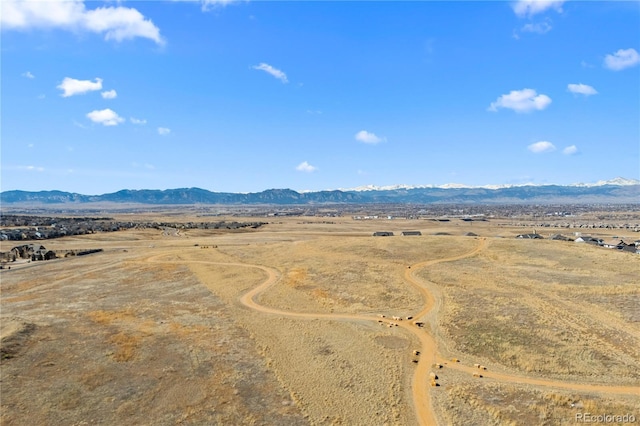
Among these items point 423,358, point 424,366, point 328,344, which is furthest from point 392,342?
point 328,344

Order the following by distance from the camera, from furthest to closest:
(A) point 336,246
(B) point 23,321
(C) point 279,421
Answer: (A) point 336,246 < (B) point 23,321 < (C) point 279,421

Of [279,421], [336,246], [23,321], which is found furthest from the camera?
[336,246]

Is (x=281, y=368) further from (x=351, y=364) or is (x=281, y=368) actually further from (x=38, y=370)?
(x=38, y=370)

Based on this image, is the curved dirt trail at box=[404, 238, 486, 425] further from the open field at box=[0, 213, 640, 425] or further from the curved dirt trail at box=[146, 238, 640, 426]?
the open field at box=[0, 213, 640, 425]

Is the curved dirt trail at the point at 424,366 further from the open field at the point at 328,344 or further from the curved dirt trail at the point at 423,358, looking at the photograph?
the open field at the point at 328,344

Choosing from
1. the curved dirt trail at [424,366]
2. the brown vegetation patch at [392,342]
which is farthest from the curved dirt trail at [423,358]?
the brown vegetation patch at [392,342]

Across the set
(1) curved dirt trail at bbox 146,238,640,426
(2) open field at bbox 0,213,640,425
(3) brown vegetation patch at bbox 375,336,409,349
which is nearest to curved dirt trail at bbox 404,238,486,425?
(1) curved dirt trail at bbox 146,238,640,426

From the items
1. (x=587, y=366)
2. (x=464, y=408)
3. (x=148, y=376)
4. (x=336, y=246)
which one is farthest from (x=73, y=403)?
(x=336, y=246)

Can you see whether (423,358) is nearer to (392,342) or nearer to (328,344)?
(392,342)
